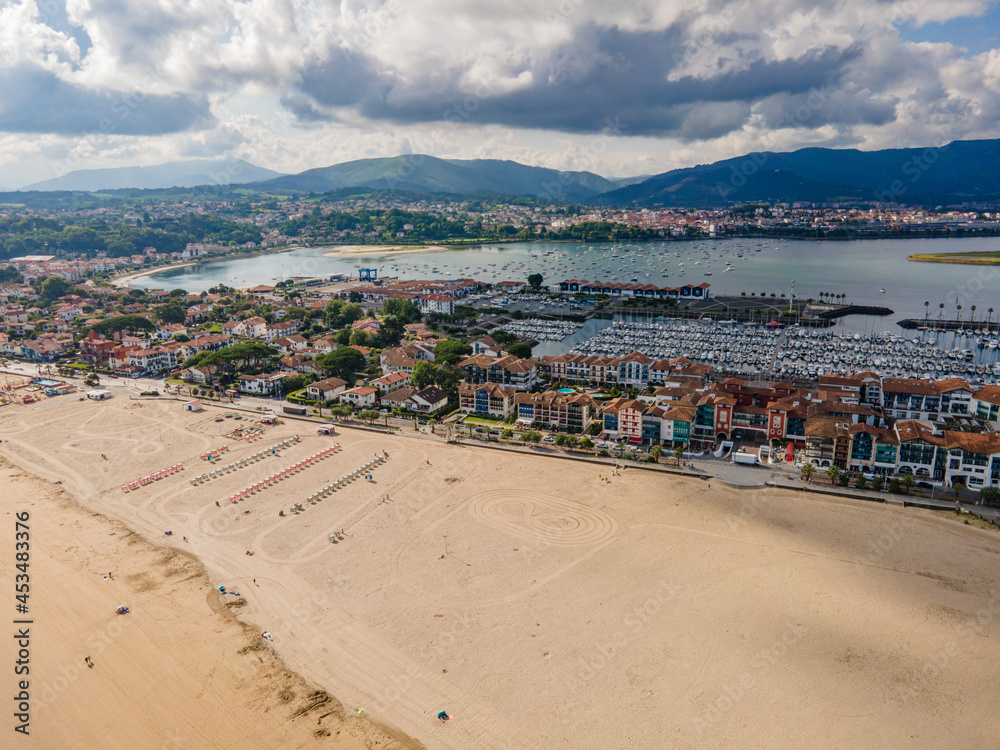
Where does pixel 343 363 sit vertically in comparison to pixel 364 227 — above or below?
below

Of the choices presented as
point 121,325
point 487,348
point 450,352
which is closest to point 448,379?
point 450,352

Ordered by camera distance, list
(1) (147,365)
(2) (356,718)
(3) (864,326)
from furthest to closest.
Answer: (3) (864,326) < (1) (147,365) < (2) (356,718)

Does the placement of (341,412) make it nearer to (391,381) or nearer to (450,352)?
A: (391,381)

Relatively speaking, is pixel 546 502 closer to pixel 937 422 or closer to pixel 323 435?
pixel 323 435

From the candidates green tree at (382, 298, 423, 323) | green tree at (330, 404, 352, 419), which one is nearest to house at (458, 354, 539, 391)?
green tree at (330, 404, 352, 419)

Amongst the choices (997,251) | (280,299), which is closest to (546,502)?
(280,299)
